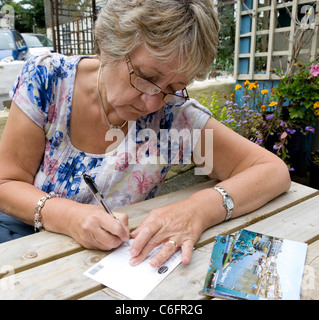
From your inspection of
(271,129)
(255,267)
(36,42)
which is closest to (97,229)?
(255,267)

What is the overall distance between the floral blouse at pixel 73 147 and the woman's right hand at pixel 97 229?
343 millimetres

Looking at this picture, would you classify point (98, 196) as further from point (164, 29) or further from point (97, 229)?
point (164, 29)

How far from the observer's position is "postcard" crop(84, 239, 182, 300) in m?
0.82

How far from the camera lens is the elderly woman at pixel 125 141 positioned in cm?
104

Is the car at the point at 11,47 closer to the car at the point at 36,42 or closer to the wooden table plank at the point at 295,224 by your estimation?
the car at the point at 36,42

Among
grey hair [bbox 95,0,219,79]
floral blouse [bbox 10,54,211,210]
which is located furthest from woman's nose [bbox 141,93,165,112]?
floral blouse [bbox 10,54,211,210]

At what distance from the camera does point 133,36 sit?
108cm

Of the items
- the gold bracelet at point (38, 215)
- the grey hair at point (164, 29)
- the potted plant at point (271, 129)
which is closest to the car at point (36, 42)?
the potted plant at point (271, 129)

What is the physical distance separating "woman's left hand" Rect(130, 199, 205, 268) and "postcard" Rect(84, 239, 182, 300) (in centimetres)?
2

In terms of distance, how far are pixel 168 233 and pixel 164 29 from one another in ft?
2.12

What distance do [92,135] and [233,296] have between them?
894 millimetres

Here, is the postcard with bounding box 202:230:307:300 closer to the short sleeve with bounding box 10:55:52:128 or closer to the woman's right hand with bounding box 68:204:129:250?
the woman's right hand with bounding box 68:204:129:250
